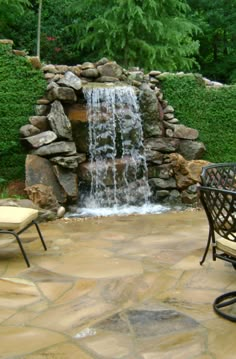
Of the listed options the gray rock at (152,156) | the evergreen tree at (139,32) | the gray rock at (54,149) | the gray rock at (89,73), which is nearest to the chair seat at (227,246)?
the gray rock at (54,149)

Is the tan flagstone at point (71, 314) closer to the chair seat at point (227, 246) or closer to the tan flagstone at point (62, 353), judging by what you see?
the tan flagstone at point (62, 353)

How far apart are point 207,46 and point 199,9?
47.9 inches

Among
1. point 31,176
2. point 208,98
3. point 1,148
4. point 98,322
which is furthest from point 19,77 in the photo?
point 98,322

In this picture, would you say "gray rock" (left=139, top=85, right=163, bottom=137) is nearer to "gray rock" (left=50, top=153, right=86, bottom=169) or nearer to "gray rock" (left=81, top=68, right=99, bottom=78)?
"gray rock" (left=81, top=68, right=99, bottom=78)

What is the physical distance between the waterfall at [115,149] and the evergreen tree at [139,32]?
229 centimetres

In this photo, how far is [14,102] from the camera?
700 centimetres

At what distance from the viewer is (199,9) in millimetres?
12594

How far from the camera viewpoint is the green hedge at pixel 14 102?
271 inches

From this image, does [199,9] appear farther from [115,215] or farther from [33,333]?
[33,333]

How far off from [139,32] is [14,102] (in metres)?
3.69

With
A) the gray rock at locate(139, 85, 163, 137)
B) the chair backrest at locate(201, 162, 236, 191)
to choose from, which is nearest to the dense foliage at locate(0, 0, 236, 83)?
the gray rock at locate(139, 85, 163, 137)

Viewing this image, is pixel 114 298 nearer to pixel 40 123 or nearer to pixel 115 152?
pixel 40 123

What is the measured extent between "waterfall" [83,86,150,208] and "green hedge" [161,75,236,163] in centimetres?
92

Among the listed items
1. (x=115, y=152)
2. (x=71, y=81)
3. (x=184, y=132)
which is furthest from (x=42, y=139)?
(x=184, y=132)
